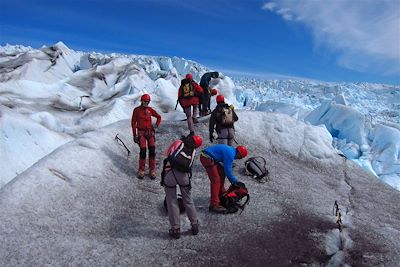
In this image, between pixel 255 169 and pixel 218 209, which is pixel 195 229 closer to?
pixel 218 209

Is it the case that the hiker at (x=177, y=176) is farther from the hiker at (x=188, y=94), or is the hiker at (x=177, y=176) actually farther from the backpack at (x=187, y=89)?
the backpack at (x=187, y=89)

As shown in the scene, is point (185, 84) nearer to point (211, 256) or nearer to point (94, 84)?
point (211, 256)

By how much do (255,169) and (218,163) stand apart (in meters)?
2.67

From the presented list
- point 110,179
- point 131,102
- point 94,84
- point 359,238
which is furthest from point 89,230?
point 94,84

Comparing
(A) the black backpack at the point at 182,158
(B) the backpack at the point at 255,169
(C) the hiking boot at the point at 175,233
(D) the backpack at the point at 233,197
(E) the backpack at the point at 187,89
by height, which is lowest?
(C) the hiking boot at the point at 175,233

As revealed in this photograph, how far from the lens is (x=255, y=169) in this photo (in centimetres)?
1144

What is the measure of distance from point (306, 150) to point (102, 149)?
23.2 ft

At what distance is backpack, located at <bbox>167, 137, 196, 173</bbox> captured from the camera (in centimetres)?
767

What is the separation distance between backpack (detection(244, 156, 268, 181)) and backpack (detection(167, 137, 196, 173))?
4.14 m

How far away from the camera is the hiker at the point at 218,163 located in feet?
28.5

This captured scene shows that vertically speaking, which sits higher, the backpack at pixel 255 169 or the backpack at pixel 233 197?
the backpack at pixel 255 169

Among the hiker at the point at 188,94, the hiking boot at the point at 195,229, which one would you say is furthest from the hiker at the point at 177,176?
the hiker at the point at 188,94

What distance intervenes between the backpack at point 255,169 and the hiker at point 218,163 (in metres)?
2.42

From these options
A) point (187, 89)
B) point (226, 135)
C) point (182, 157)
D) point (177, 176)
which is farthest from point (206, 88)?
point (177, 176)
